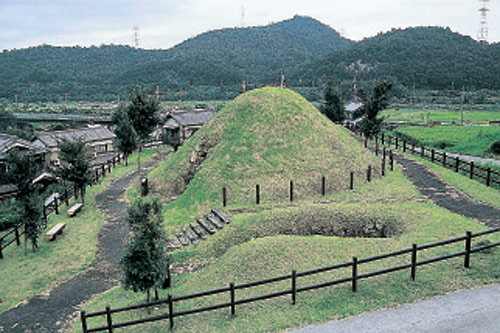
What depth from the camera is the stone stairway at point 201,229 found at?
1922 centimetres

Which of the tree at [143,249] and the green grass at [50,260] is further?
the green grass at [50,260]

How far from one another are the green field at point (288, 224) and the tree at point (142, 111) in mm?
5595

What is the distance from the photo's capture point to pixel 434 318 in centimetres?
1023

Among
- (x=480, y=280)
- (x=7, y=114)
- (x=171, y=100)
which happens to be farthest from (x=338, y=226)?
(x=171, y=100)

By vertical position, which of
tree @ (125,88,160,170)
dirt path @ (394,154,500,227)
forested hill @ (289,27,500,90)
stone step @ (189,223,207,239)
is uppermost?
forested hill @ (289,27,500,90)

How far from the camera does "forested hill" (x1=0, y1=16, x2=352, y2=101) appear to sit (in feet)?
444

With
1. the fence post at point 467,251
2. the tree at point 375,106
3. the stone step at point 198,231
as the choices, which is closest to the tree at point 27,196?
the stone step at point 198,231

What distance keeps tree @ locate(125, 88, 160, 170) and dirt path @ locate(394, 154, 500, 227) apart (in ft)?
71.1

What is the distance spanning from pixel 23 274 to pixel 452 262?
18.3m

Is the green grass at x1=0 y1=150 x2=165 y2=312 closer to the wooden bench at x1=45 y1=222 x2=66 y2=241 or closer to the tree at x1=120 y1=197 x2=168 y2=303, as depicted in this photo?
the wooden bench at x1=45 y1=222 x2=66 y2=241

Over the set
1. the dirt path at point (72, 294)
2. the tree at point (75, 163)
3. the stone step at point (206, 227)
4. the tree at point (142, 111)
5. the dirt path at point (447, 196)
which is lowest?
the dirt path at point (72, 294)

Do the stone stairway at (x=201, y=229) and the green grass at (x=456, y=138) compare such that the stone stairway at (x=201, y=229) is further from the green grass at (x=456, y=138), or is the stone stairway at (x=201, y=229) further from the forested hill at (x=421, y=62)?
the forested hill at (x=421, y=62)

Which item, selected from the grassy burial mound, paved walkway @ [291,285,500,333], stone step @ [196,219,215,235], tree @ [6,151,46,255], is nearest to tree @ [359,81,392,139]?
the grassy burial mound

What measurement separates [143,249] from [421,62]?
381ft
